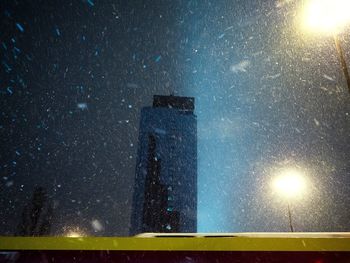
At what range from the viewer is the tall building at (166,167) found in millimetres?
72375

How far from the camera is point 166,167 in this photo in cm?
8231

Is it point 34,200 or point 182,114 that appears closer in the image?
point 34,200

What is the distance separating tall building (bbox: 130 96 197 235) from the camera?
72375 millimetres

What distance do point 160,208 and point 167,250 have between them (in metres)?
68.6

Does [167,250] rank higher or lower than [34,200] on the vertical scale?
lower

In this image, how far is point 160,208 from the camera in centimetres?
7044

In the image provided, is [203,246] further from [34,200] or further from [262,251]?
[34,200]

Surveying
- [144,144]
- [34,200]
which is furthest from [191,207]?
[34,200]

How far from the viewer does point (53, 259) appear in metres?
4.03

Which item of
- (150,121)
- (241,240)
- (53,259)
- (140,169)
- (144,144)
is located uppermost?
(150,121)

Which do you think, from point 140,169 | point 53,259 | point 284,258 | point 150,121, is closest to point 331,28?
point 284,258

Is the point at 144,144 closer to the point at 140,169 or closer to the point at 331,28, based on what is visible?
the point at 140,169

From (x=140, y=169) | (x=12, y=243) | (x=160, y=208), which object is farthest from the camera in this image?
(x=140, y=169)

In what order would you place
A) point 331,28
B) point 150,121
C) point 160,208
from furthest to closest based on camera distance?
point 150,121 → point 160,208 → point 331,28
